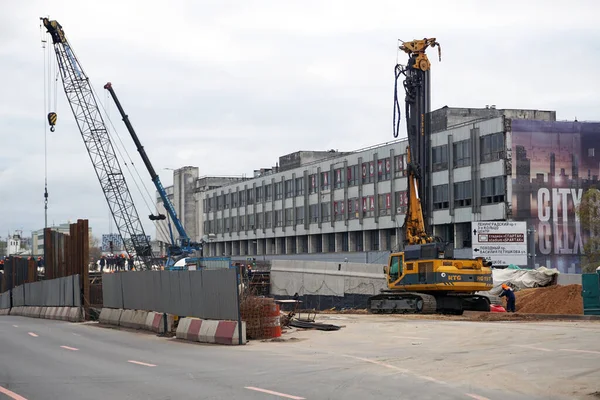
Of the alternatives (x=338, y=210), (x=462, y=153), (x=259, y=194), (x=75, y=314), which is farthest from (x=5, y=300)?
(x=259, y=194)

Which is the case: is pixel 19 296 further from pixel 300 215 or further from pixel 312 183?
pixel 300 215

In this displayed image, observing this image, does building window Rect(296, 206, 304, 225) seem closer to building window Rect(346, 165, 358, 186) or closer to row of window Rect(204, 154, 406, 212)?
row of window Rect(204, 154, 406, 212)

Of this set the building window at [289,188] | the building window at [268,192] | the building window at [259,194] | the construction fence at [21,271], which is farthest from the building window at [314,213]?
the construction fence at [21,271]

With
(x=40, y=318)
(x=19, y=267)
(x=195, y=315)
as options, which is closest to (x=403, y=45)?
(x=195, y=315)

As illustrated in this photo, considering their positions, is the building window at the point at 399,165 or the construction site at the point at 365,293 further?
the building window at the point at 399,165

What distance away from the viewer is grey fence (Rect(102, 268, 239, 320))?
1009 inches

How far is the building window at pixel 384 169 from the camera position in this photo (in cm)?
9044

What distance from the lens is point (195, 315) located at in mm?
27859

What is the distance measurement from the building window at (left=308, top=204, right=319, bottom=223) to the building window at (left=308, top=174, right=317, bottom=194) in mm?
1765

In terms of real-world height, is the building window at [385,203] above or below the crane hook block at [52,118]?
below

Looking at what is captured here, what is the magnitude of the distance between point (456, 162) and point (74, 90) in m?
44.6

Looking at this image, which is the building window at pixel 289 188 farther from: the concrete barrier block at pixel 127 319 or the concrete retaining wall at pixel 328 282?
the concrete barrier block at pixel 127 319

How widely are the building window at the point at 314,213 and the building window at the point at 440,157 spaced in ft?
82.6

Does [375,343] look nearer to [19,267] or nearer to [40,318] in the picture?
[40,318]
